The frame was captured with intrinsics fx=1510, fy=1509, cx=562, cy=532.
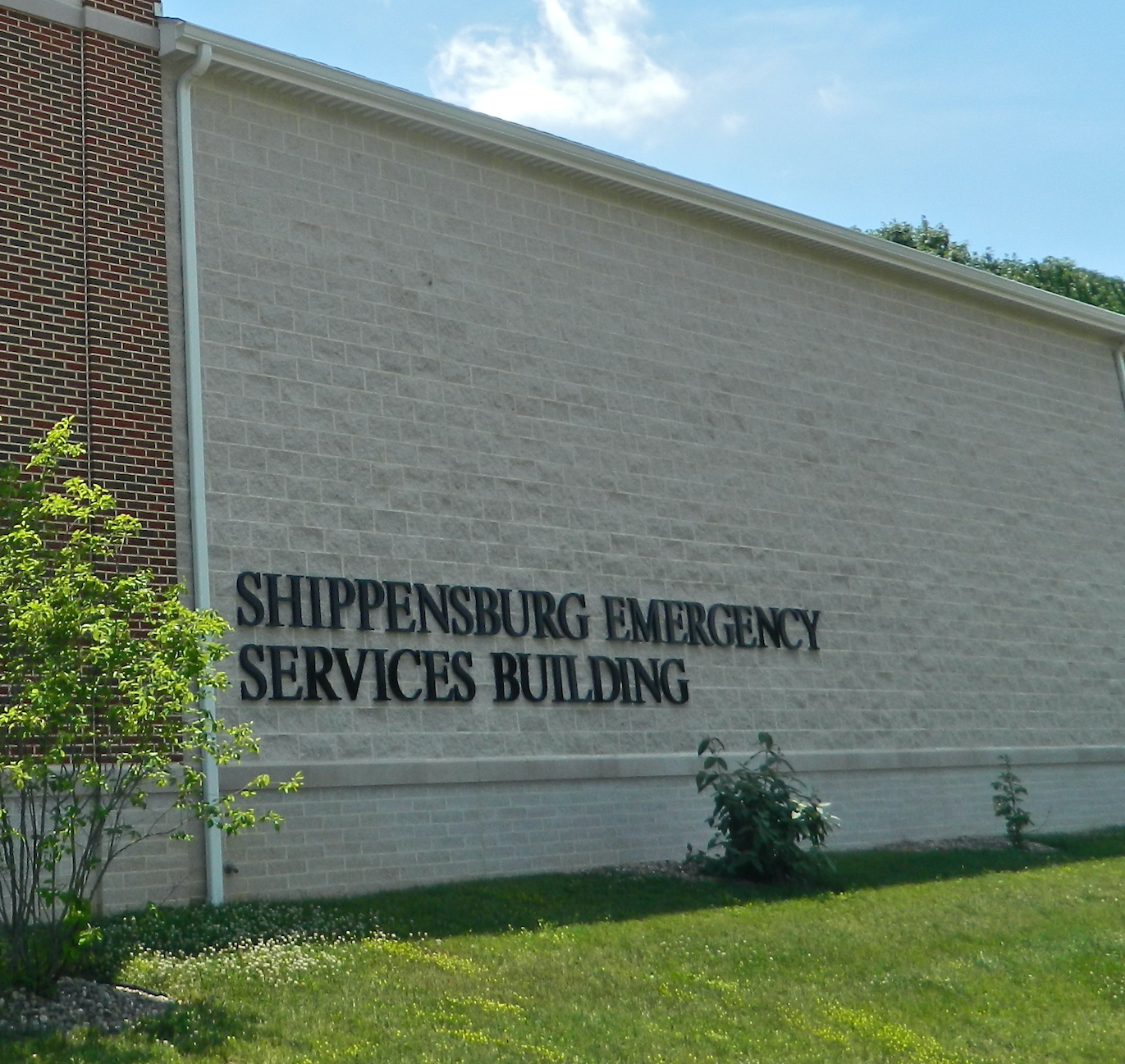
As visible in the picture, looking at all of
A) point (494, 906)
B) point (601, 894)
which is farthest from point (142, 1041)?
point (601, 894)

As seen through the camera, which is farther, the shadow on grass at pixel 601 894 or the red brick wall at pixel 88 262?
the red brick wall at pixel 88 262

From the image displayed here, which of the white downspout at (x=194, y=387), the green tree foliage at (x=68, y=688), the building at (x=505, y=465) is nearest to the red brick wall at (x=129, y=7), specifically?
the building at (x=505, y=465)

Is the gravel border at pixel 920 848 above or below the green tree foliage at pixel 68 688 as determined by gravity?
below

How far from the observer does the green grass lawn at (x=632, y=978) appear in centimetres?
920

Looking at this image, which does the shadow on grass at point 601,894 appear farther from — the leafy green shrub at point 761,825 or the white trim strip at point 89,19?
the white trim strip at point 89,19

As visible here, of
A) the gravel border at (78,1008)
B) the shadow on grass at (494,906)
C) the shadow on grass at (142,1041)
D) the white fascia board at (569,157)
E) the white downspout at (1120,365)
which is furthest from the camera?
the white downspout at (1120,365)

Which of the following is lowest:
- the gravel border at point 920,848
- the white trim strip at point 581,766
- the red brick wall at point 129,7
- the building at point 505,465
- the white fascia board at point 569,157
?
the gravel border at point 920,848

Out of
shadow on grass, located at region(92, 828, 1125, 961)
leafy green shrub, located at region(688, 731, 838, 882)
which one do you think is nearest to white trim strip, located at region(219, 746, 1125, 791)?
leafy green shrub, located at region(688, 731, 838, 882)

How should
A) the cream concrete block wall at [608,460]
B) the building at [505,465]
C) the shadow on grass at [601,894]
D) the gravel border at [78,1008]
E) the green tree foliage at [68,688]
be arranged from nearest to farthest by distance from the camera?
the gravel border at [78,1008] → the green tree foliage at [68,688] → the shadow on grass at [601,894] → the building at [505,465] → the cream concrete block wall at [608,460]

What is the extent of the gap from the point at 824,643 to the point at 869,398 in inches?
149

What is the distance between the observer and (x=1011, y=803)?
19250 millimetres

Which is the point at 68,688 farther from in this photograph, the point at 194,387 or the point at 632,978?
the point at 194,387

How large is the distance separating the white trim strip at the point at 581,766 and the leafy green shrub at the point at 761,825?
0.81 metres

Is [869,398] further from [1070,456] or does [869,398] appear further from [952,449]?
[1070,456]
